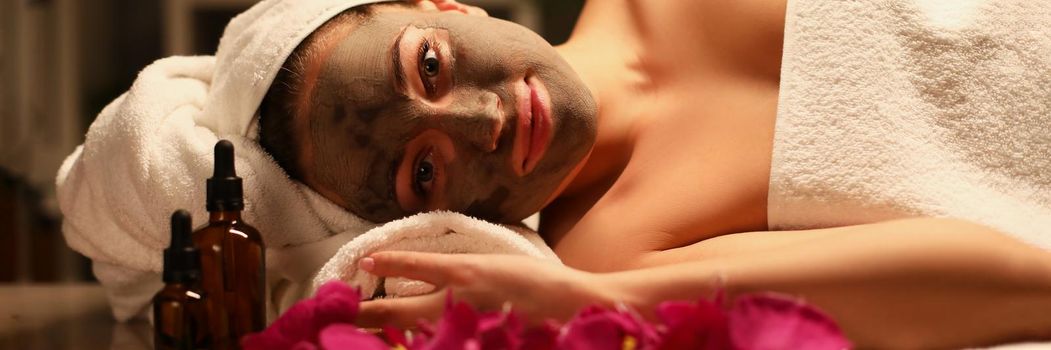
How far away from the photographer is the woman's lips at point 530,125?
1.15 metres

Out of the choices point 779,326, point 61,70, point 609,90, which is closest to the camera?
point 779,326

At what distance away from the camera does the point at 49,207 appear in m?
2.29

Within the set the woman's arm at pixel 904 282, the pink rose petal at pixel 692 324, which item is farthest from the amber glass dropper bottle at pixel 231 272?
the pink rose petal at pixel 692 324

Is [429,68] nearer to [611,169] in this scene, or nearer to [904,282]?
[611,169]

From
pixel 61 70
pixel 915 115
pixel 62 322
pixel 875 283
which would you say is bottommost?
pixel 62 322

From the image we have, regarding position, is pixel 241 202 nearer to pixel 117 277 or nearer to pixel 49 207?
pixel 117 277

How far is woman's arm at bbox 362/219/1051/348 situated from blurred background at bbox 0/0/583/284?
1.47 m

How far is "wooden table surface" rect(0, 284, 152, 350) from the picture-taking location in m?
1.26

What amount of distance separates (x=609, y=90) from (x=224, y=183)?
0.54 metres

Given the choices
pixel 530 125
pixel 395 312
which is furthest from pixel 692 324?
pixel 530 125

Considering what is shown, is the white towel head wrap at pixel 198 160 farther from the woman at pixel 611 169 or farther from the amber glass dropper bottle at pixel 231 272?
the amber glass dropper bottle at pixel 231 272

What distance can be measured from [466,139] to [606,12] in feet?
1.43

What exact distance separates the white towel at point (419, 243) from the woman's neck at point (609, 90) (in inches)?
8.6

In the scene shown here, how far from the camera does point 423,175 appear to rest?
1180mm
